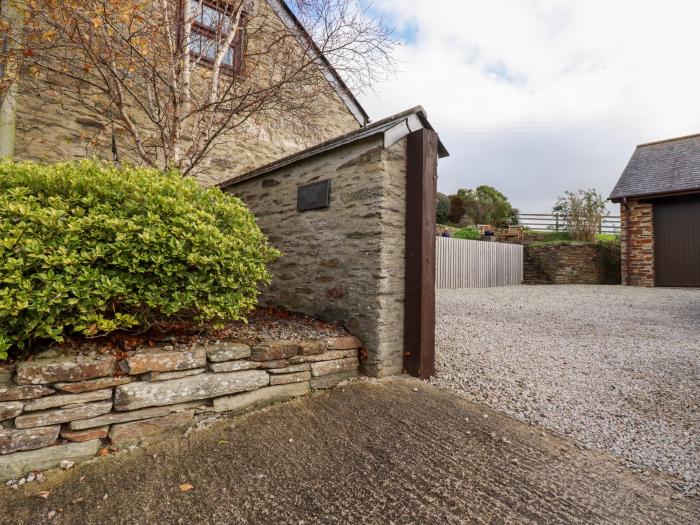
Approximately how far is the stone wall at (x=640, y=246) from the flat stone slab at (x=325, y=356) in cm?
1315

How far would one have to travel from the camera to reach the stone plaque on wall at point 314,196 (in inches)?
151

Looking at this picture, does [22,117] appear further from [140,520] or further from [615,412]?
[615,412]

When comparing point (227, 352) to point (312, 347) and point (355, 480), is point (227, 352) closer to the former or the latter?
point (312, 347)

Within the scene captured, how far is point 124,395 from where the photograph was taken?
221 cm

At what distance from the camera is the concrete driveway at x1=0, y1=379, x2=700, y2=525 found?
5.74 ft

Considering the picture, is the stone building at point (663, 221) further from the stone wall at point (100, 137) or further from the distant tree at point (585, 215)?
the stone wall at point (100, 137)

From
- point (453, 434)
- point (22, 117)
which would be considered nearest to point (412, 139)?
point (453, 434)

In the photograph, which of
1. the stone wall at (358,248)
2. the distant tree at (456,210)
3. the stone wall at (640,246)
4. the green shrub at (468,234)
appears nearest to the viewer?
the stone wall at (358,248)

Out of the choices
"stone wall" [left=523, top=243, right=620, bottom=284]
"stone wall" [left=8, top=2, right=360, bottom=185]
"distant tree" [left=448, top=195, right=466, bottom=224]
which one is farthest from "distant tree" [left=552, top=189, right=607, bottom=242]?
"stone wall" [left=8, top=2, right=360, bottom=185]

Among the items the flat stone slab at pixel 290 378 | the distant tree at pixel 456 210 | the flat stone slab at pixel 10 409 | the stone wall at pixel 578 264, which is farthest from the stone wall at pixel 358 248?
the distant tree at pixel 456 210

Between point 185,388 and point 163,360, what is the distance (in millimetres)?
250

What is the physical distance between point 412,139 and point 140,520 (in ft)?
11.3

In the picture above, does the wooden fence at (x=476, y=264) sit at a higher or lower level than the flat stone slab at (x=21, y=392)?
higher

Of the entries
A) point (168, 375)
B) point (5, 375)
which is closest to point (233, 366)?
point (168, 375)
